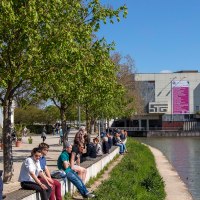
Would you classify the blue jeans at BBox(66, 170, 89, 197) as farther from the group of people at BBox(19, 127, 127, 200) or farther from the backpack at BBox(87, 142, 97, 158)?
the backpack at BBox(87, 142, 97, 158)

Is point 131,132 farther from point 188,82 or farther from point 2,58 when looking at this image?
A: point 2,58

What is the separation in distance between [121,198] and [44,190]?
106 inches

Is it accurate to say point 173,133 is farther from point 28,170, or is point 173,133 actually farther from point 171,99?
point 28,170

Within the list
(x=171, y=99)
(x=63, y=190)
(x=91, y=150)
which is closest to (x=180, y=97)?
(x=171, y=99)

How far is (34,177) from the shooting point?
1055cm

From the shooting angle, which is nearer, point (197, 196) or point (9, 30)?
point (9, 30)

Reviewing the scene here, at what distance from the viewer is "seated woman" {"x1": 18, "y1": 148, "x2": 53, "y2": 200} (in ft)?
34.5

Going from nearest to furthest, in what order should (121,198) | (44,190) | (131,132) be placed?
(44,190) → (121,198) → (131,132)

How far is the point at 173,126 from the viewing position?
103 m

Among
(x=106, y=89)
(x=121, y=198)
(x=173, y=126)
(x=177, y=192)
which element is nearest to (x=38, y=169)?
(x=121, y=198)

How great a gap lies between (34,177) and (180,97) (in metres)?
96.5

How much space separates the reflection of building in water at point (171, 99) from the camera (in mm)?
104250

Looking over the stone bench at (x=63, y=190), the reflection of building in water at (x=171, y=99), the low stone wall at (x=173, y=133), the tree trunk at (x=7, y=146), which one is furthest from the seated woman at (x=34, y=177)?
the reflection of building in water at (x=171, y=99)

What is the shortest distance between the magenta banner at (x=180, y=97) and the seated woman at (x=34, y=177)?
3754 inches
